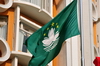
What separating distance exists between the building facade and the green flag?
253cm

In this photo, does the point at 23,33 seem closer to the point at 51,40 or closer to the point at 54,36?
the point at 51,40

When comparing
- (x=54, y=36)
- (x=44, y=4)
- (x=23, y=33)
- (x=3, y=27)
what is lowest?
(x=23, y=33)

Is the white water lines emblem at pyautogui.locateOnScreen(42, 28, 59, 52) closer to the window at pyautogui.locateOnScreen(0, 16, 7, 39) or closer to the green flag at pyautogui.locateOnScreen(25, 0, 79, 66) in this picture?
the green flag at pyautogui.locateOnScreen(25, 0, 79, 66)

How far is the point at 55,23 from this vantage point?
639 inches

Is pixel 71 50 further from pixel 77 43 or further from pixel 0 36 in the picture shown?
pixel 0 36

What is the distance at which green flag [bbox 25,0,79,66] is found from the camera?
1584cm

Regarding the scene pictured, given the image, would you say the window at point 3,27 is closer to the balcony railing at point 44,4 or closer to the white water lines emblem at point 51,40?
the balcony railing at point 44,4

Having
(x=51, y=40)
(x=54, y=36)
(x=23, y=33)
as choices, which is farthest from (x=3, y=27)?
(x=54, y=36)

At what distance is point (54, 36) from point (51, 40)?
0.61ft

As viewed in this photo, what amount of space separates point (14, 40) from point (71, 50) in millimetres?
2767

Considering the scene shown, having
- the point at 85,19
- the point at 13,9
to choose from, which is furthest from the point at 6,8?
the point at 85,19

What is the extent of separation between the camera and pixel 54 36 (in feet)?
52.9

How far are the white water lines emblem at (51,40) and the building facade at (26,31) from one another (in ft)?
8.31

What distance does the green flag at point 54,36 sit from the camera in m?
15.8
